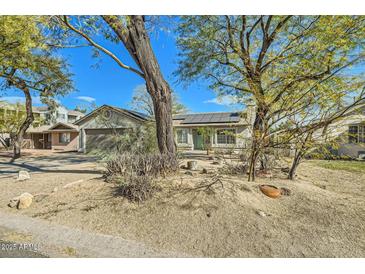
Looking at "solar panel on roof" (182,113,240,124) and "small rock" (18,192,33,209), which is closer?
"small rock" (18,192,33,209)

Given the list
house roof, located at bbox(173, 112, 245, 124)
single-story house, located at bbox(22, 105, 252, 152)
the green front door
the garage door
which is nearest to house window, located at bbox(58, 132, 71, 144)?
single-story house, located at bbox(22, 105, 252, 152)

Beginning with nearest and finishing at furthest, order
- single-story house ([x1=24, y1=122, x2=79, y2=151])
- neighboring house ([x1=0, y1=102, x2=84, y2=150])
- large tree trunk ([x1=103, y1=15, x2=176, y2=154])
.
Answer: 1. large tree trunk ([x1=103, y1=15, x2=176, y2=154])
2. neighboring house ([x1=0, y1=102, x2=84, y2=150])
3. single-story house ([x1=24, y1=122, x2=79, y2=151])

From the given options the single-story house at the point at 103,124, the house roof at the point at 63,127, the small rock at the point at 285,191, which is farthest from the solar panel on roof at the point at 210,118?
the house roof at the point at 63,127

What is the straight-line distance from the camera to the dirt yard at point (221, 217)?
2537 millimetres

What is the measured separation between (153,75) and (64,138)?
23.8 meters

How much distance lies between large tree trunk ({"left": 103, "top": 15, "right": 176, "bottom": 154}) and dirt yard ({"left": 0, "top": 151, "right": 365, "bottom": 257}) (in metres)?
1.94

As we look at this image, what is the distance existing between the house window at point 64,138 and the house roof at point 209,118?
48.8 ft

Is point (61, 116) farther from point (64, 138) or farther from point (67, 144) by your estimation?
point (67, 144)

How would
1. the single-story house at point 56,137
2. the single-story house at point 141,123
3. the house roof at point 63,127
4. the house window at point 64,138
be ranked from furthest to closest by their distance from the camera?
the house window at point 64,138, the single-story house at point 56,137, the house roof at point 63,127, the single-story house at point 141,123

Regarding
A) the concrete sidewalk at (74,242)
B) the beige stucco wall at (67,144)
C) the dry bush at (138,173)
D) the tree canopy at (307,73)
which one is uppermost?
the tree canopy at (307,73)

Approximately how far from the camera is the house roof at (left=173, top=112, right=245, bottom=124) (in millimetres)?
16953

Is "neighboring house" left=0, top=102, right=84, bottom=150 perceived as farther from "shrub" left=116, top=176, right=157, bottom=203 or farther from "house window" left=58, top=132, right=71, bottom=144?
"shrub" left=116, top=176, right=157, bottom=203

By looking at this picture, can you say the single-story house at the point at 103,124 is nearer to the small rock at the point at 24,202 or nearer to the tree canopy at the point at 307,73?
the small rock at the point at 24,202

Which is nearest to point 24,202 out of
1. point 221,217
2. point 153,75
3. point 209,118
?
point 221,217
